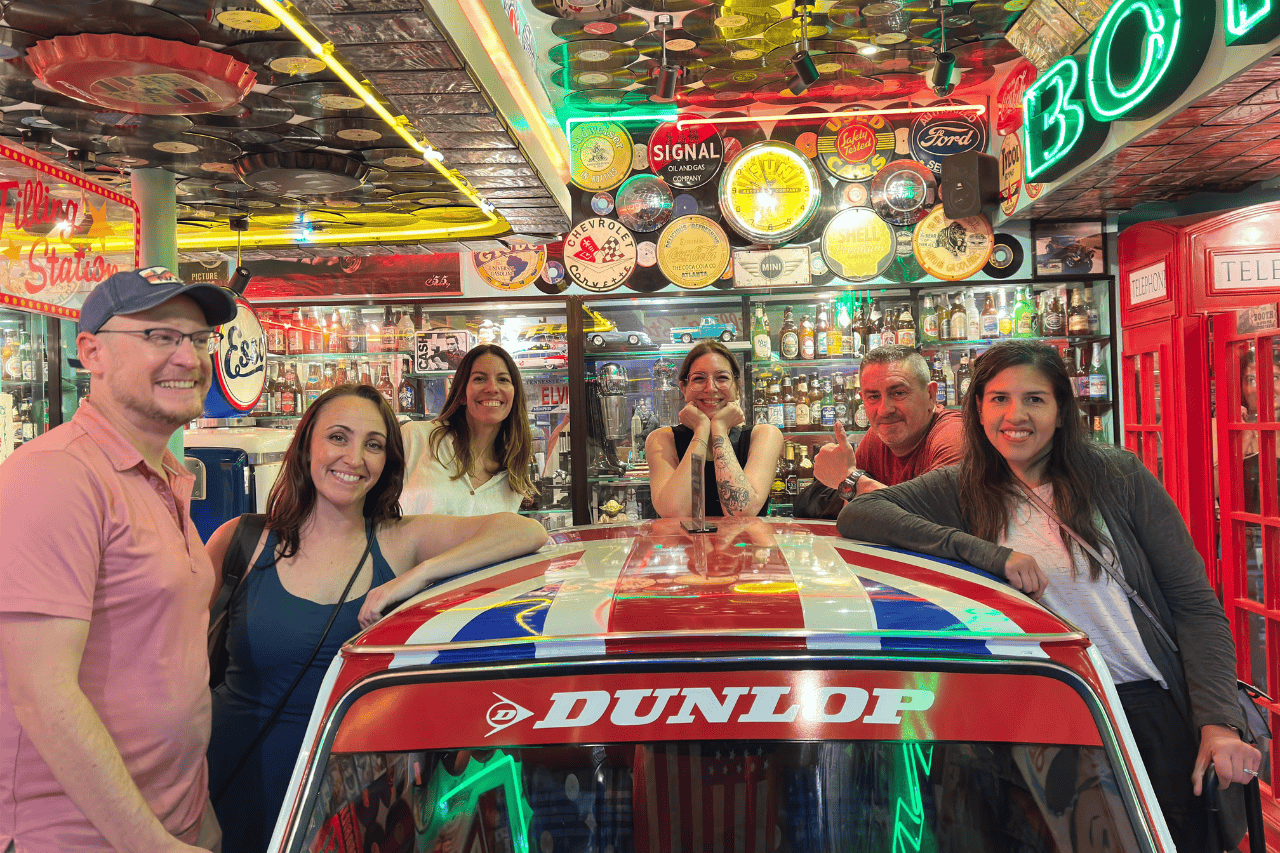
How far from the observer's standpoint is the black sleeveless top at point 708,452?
3.16 meters

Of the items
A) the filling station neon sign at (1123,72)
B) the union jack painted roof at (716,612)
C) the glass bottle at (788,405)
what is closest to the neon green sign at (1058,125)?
the filling station neon sign at (1123,72)

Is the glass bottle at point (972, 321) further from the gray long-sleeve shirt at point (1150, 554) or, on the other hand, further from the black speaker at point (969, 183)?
the gray long-sleeve shirt at point (1150, 554)

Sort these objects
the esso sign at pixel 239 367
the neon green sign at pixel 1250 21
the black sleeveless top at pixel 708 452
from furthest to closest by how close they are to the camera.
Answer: the esso sign at pixel 239 367
the black sleeveless top at pixel 708 452
the neon green sign at pixel 1250 21

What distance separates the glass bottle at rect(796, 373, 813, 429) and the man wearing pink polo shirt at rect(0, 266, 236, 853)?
455 cm

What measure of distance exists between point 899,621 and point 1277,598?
389cm

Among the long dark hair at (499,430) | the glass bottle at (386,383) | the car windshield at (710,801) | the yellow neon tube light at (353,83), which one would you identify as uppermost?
the yellow neon tube light at (353,83)

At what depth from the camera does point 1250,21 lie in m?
2.75

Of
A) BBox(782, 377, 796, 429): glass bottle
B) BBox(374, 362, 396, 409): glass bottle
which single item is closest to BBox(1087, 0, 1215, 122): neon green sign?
BBox(782, 377, 796, 429): glass bottle

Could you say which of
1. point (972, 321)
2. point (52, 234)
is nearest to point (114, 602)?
point (52, 234)

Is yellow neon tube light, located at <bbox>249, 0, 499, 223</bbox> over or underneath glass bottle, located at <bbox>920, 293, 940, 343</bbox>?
over

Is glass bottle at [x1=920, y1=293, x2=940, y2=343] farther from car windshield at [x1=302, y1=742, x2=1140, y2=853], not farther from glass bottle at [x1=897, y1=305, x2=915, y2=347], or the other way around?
car windshield at [x1=302, y1=742, x2=1140, y2=853]

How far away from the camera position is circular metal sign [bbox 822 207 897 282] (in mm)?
5727

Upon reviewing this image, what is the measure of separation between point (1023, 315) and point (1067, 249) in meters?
0.49

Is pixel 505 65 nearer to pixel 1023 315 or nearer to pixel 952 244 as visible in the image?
pixel 952 244
